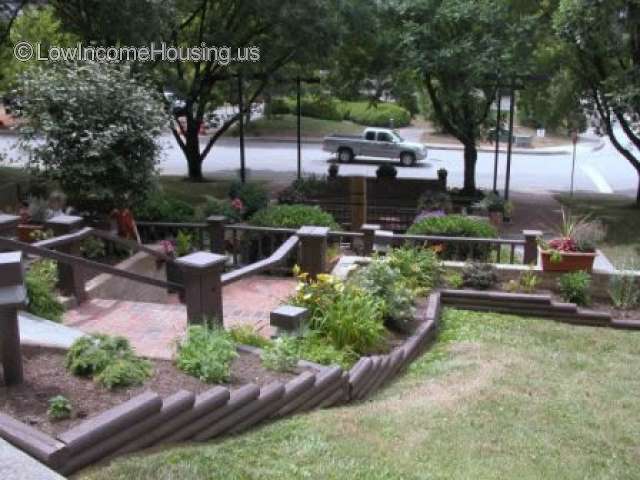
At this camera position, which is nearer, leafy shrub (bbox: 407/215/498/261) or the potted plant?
the potted plant

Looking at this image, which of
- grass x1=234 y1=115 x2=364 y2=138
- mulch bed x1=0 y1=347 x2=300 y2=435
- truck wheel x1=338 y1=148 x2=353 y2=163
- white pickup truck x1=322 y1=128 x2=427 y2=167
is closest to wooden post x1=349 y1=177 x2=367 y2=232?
mulch bed x1=0 y1=347 x2=300 y2=435

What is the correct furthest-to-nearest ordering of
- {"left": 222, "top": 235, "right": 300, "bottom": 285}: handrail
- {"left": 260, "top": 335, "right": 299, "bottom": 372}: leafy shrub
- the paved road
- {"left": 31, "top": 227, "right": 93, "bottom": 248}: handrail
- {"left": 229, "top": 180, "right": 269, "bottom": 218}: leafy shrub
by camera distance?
the paved road → {"left": 229, "top": 180, "right": 269, "bottom": 218}: leafy shrub → {"left": 31, "top": 227, "right": 93, "bottom": 248}: handrail → {"left": 222, "top": 235, "right": 300, "bottom": 285}: handrail → {"left": 260, "top": 335, "right": 299, "bottom": 372}: leafy shrub

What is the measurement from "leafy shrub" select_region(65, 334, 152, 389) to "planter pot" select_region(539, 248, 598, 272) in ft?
20.9

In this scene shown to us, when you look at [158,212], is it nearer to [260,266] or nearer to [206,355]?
[260,266]

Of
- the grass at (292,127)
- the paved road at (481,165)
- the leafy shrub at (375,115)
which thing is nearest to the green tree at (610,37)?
the paved road at (481,165)

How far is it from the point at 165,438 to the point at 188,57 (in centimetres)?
1688

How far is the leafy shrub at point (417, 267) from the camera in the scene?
8.91m

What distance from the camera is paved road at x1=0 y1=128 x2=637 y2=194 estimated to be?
89.8 ft

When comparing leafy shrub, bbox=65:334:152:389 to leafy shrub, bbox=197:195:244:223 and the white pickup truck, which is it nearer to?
leafy shrub, bbox=197:195:244:223

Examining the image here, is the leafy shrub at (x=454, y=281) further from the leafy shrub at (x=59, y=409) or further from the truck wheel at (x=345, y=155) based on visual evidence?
the truck wheel at (x=345, y=155)

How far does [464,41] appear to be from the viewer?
17.1m

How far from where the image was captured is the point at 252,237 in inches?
468

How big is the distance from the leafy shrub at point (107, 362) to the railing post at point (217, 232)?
619cm

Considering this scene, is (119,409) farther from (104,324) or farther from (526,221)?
Result: (526,221)
